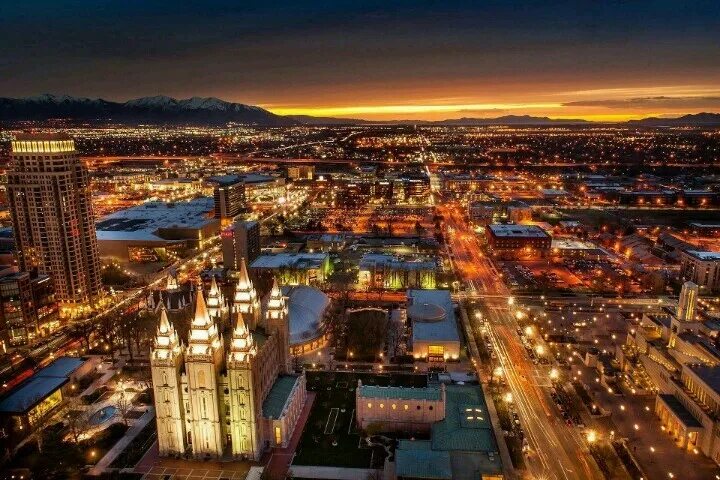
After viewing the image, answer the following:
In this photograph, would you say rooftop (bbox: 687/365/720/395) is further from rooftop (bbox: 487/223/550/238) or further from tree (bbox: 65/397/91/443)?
rooftop (bbox: 487/223/550/238)

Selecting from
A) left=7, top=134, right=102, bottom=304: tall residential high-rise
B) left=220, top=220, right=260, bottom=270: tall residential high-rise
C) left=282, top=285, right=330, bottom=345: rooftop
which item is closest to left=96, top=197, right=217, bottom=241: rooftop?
left=220, top=220, right=260, bottom=270: tall residential high-rise

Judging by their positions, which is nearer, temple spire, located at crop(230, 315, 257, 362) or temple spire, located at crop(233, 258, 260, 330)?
temple spire, located at crop(230, 315, 257, 362)

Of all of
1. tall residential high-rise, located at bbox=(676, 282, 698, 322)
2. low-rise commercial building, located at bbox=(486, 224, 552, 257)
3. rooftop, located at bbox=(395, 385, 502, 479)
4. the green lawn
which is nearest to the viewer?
rooftop, located at bbox=(395, 385, 502, 479)

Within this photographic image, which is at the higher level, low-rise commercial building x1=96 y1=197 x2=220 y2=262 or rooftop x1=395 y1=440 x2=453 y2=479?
low-rise commercial building x1=96 y1=197 x2=220 y2=262

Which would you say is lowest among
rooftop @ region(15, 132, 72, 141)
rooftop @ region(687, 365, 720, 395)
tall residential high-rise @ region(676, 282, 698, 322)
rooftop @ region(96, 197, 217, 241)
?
rooftop @ region(96, 197, 217, 241)

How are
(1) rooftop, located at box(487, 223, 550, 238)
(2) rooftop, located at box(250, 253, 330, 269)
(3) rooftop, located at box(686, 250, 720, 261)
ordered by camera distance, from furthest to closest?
(1) rooftop, located at box(487, 223, 550, 238), (2) rooftop, located at box(250, 253, 330, 269), (3) rooftop, located at box(686, 250, 720, 261)

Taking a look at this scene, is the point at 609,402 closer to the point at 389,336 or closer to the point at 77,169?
the point at 389,336

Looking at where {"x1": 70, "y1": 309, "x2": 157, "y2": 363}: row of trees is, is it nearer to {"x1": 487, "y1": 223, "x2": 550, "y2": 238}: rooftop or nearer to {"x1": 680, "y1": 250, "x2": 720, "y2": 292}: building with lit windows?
{"x1": 487, "y1": 223, "x2": 550, "y2": 238}: rooftop

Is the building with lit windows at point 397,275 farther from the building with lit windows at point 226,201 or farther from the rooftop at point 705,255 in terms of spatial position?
the building with lit windows at point 226,201
